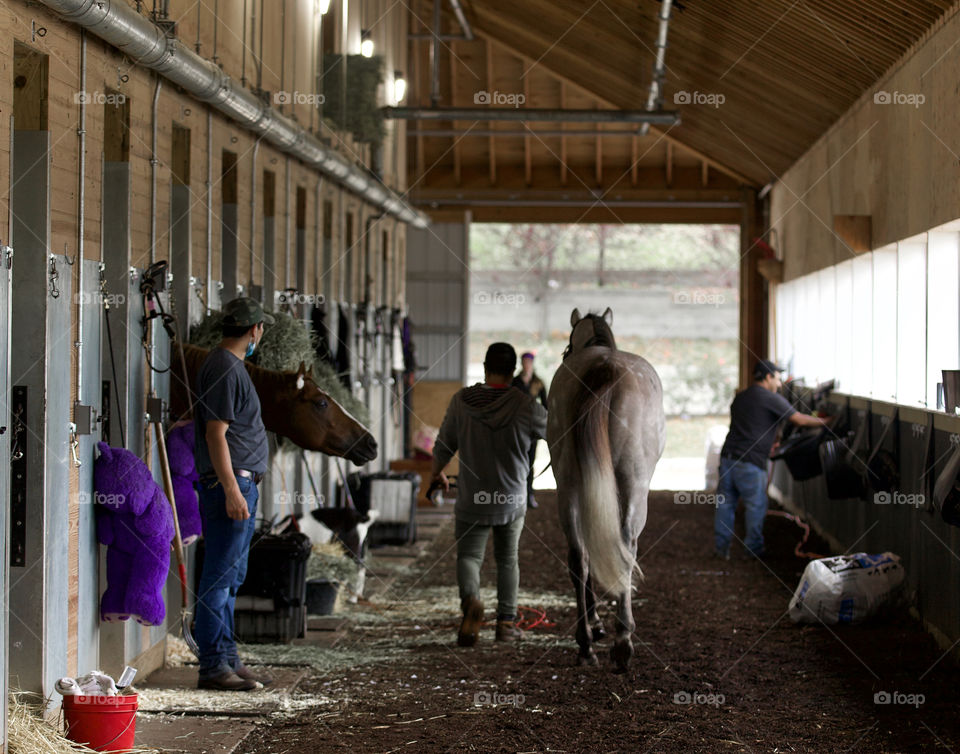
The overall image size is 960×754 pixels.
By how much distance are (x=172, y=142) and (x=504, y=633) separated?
3245 mm

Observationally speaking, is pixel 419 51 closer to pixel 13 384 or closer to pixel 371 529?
pixel 371 529

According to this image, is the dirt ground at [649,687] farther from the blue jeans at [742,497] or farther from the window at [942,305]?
the window at [942,305]

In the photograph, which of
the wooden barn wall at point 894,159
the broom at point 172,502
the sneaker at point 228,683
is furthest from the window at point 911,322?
the broom at point 172,502

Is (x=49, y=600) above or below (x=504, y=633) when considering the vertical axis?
above

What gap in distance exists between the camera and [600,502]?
550cm

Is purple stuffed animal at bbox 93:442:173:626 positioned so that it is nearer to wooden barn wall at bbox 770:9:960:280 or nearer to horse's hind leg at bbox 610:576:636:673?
horse's hind leg at bbox 610:576:636:673

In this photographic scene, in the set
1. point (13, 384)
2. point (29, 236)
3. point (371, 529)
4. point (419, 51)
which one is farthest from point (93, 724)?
point (419, 51)

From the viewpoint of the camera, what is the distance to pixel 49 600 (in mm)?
4512

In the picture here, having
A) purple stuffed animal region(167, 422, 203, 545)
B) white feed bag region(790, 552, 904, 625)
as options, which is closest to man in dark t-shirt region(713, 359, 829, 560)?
white feed bag region(790, 552, 904, 625)

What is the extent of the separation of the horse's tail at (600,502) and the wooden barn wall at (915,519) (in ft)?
5.47

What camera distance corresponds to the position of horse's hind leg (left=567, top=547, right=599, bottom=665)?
18.7 ft

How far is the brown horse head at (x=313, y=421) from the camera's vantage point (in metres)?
6.07

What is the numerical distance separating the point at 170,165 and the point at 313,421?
1.56m

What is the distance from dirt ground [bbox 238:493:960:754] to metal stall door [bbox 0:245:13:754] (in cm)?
100
